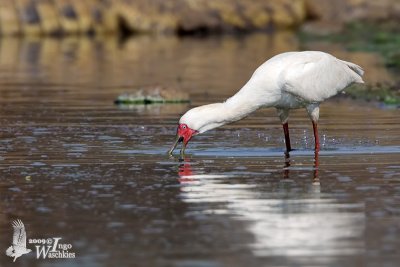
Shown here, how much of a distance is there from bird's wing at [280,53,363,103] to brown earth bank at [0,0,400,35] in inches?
1201

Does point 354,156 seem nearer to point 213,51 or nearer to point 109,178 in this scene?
point 109,178

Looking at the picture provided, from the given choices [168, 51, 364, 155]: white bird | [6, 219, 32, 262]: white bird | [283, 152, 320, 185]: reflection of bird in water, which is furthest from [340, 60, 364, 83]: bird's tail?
[6, 219, 32, 262]: white bird

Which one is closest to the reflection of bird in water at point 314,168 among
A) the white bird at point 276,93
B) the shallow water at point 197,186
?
the shallow water at point 197,186

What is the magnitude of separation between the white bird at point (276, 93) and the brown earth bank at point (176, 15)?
30884 millimetres

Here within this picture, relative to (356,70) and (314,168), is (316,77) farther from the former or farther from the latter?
(314,168)

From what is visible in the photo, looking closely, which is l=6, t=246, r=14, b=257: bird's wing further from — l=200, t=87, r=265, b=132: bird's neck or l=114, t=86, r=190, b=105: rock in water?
l=114, t=86, r=190, b=105: rock in water

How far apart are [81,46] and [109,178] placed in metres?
27.7

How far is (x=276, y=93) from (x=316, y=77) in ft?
2.19

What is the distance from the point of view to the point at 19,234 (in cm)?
970

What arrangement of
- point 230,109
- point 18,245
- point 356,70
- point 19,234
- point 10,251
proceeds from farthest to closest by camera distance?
1. point 356,70
2. point 230,109
3. point 19,234
4. point 18,245
5. point 10,251

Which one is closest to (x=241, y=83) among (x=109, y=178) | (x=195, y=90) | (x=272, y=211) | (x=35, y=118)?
(x=195, y=90)

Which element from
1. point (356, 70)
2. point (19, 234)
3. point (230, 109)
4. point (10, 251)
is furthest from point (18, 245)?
point (356, 70)
